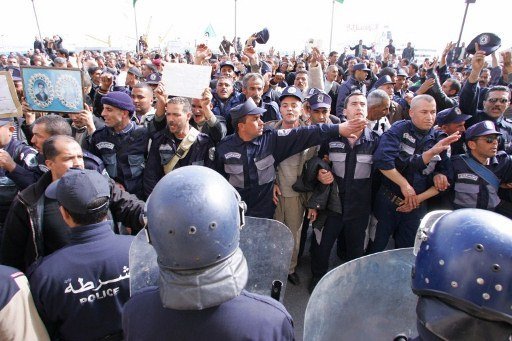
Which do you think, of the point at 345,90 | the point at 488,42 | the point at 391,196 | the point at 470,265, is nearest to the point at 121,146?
the point at 391,196

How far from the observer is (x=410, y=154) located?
324 cm

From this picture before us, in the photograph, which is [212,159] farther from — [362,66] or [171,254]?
[362,66]

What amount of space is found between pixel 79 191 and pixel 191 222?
975mm

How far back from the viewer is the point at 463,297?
91 cm

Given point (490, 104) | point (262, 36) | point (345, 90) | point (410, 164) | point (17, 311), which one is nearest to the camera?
point (17, 311)

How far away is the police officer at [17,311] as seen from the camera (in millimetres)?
1410

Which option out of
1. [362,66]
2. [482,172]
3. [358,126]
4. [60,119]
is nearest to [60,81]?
[60,119]

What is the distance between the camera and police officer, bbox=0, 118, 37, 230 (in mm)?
2939

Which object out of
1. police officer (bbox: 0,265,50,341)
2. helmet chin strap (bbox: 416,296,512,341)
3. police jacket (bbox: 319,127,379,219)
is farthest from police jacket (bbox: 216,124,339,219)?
helmet chin strap (bbox: 416,296,512,341)

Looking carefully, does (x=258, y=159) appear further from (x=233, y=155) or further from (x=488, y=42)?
(x=488, y=42)

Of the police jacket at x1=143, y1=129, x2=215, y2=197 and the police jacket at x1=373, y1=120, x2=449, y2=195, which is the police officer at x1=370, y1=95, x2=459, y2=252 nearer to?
the police jacket at x1=373, y1=120, x2=449, y2=195

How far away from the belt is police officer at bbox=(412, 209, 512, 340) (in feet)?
8.00

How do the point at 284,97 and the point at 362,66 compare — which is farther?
the point at 362,66

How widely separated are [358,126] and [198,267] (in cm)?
221
